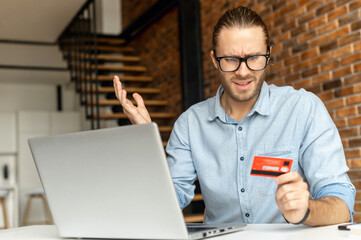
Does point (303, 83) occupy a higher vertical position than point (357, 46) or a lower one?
lower

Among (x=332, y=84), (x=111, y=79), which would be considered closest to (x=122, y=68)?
(x=111, y=79)

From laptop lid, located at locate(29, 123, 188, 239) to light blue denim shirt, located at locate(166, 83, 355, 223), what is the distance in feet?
1.87

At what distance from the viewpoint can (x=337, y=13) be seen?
3385mm

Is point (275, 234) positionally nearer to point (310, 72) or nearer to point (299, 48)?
point (310, 72)

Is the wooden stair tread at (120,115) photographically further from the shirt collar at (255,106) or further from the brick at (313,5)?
the shirt collar at (255,106)

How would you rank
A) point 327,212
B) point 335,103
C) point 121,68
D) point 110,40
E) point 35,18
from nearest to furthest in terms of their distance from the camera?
point 327,212
point 335,103
point 121,68
point 35,18
point 110,40

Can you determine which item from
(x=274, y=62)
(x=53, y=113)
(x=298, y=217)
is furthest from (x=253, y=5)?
(x=53, y=113)

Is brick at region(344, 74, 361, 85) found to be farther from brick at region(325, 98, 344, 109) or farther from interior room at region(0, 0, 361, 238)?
brick at region(325, 98, 344, 109)

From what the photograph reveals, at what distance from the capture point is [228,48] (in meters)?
1.65

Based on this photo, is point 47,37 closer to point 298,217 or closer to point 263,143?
point 263,143

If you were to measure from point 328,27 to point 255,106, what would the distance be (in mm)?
2022

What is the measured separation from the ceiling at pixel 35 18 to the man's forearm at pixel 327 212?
5450 millimetres

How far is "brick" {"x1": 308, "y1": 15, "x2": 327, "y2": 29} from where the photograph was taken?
11.5 ft

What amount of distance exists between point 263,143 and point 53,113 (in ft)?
23.2
